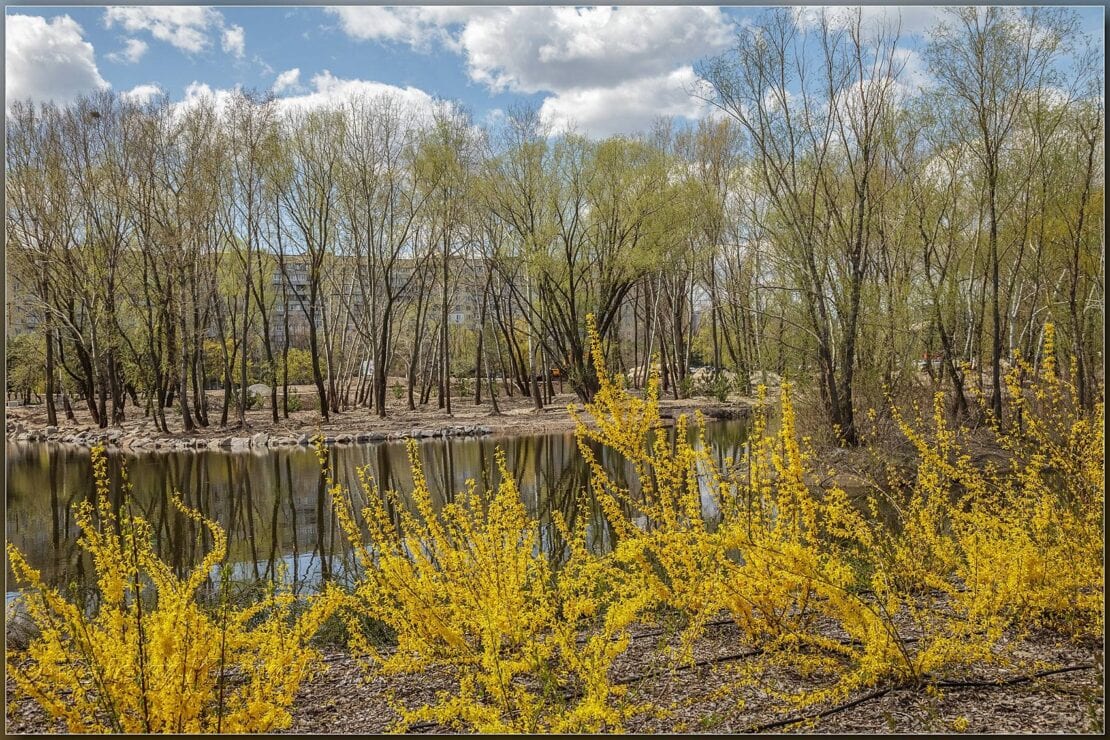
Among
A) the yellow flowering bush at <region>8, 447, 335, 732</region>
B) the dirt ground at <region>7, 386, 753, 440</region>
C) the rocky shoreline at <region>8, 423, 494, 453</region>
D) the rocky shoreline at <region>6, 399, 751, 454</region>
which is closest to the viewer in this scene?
the yellow flowering bush at <region>8, 447, 335, 732</region>

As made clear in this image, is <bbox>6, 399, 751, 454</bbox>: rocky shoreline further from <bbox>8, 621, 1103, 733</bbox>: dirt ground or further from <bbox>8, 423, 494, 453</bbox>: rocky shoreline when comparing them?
<bbox>8, 621, 1103, 733</bbox>: dirt ground

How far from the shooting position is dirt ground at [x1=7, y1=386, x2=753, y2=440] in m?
12.8

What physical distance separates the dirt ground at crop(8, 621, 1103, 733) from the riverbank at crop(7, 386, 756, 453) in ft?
25.3

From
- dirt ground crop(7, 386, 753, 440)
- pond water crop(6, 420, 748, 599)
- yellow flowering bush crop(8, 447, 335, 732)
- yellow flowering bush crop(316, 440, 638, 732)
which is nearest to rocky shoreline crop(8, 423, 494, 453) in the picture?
dirt ground crop(7, 386, 753, 440)

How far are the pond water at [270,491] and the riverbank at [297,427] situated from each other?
65 cm

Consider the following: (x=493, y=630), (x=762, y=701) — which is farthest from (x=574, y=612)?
(x=762, y=701)

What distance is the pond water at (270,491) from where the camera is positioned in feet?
16.7

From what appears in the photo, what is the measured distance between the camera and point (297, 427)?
44.9 ft

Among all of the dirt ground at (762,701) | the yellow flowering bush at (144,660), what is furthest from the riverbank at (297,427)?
the yellow flowering bush at (144,660)

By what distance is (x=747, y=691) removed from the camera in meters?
2.61

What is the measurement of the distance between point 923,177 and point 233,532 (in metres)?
8.47

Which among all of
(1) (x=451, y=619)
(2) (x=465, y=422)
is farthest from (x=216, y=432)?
(1) (x=451, y=619)

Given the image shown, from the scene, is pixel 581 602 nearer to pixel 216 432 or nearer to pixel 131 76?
pixel 131 76

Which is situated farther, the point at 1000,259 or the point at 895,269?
the point at 895,269
